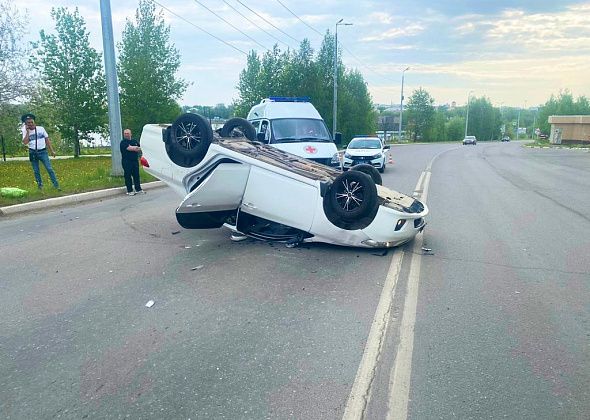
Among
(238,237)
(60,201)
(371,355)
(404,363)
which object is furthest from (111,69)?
(404,363)

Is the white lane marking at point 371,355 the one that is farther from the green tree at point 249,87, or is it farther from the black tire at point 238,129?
the green tree at point 249,87

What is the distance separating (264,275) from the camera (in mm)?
5145

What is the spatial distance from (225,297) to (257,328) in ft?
2.60

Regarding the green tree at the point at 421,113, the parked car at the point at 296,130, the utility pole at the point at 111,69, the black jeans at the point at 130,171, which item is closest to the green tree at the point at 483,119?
the green tree at the point at 421,113

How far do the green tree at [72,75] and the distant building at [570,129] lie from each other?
5606 centimetres

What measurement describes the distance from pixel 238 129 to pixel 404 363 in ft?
21.6

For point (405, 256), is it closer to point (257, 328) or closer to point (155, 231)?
point (257, 328)

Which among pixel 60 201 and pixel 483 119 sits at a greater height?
pixel 483 119

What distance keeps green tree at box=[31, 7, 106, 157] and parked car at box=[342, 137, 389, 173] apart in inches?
632

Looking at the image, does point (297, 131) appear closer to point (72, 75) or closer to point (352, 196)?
point (352, 196)

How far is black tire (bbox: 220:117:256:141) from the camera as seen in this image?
878cm

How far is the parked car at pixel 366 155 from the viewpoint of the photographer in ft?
59.6

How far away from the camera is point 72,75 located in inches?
1008

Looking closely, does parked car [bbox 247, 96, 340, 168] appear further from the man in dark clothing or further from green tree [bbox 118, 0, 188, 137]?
green tree [bbox 118, 0, 188, 137]
